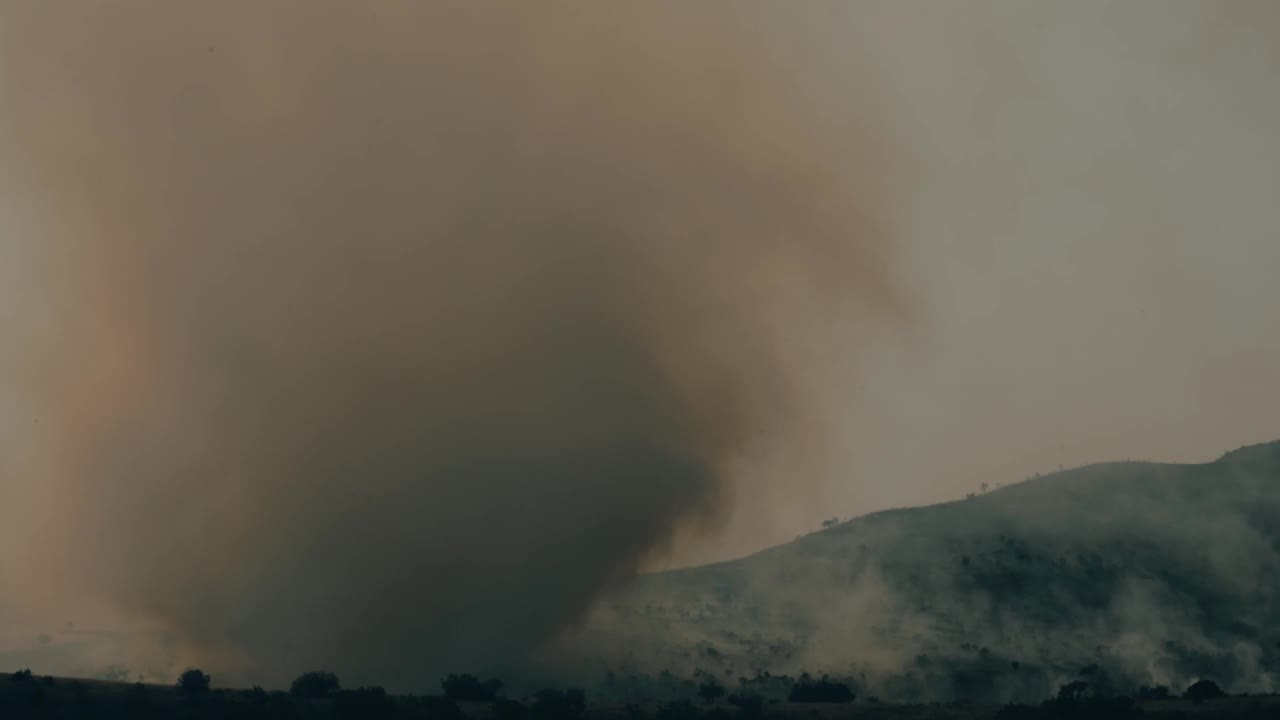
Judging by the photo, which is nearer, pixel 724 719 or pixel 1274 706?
pixel 1274 706

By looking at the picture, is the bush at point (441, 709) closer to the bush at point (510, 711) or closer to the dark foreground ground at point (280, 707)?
the dark foreground ground at point (280, 707)

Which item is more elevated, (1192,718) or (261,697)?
(261,697)

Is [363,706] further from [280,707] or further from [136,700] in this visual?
[136,700]

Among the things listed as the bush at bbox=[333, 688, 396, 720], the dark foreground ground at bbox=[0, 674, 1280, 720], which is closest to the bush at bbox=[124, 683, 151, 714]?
the dark foreground ground at bbox=[0, 674, 1280, 720]

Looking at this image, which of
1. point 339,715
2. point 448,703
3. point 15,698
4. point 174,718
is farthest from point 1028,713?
point 15,698

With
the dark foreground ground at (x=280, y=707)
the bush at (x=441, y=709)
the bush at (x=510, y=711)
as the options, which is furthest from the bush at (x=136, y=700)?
the bush at (x=510, y=711)

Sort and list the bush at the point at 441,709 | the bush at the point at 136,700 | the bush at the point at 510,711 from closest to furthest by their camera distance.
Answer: the bush at the point at 136,700
the bush at the point at 441,709
the bush at the point at 510,711

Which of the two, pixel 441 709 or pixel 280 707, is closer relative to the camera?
pixel 280 707

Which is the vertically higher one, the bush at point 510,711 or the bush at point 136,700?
the bush at point 136,700

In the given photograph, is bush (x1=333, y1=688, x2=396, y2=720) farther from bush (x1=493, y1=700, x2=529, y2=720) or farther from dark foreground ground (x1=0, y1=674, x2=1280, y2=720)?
bush (x1=493, y1=700, x2=529, y2=720)

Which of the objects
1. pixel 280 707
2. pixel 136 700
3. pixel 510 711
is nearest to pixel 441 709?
pixel 510 711

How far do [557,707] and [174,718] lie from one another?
1953 inches

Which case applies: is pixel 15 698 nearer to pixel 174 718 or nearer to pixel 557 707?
pixel 174 718

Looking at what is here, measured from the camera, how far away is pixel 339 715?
189500 millimetres
